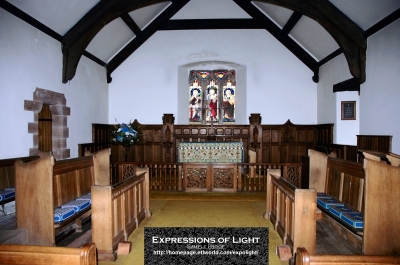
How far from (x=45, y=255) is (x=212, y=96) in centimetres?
881

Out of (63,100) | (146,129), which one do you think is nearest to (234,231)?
(63,100)

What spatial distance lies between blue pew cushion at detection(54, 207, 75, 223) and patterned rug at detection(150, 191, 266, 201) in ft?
8.26

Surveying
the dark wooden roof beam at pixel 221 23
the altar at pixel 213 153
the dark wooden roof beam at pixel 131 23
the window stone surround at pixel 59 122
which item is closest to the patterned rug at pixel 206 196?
the altar at pixel 213 153

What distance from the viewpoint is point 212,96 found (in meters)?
10.1

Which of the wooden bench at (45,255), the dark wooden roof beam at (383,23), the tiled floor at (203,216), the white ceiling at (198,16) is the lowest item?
the tiled floor at (203,216)

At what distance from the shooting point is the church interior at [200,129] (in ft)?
9.58

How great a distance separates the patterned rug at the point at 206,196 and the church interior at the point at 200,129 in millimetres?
67

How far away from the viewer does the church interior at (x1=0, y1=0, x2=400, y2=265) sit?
9.58 feet

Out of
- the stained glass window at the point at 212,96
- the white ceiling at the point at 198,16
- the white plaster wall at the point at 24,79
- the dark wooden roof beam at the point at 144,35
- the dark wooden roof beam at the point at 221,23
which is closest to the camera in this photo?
A: the white plaster wall at the point at 24,79

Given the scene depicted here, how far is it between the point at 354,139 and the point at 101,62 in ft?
25.5

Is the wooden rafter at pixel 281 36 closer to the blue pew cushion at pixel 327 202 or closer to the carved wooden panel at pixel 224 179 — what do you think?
the carved wooden panel at pixel 224 179

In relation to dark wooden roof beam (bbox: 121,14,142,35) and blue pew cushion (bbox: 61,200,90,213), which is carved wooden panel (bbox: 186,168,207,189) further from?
dark wooden roof beam (bbox: 121,14,142,35)

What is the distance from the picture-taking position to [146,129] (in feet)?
31.4

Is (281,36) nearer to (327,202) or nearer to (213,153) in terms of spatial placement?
(213,153)
